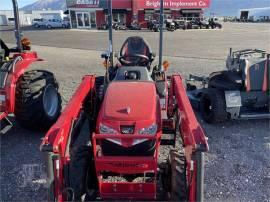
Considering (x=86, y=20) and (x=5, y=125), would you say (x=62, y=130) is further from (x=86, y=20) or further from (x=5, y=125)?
(x=86, y=20)

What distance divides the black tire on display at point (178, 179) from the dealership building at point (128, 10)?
32.4m

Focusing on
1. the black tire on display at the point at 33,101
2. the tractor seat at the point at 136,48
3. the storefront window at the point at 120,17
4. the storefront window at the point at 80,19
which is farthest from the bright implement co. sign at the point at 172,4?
the black tire on display at the point at 33,101

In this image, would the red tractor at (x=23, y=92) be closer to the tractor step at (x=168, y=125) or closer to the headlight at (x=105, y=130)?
the tractor step at (x=168, y=125)

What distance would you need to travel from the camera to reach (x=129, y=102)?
332 centimetres

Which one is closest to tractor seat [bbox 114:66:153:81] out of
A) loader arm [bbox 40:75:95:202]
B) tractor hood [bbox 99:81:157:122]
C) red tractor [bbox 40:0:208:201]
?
tractor hood [bbox 99:81:157:122]

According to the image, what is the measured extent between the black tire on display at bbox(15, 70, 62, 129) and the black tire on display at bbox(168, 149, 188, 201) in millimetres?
2356

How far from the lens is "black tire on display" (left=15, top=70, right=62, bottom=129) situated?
460 centimetres

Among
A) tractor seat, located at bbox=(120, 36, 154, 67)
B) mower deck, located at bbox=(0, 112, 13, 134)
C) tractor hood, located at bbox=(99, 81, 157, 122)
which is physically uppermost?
tractor seat, located at bbox=(120, 36, 154, 67)

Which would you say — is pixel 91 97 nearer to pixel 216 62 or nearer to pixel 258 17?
pixel 216 62

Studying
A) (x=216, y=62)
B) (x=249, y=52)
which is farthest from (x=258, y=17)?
(x=249, y=52)

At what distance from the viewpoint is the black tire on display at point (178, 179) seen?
2.92 meters

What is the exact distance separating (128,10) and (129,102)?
33.1m

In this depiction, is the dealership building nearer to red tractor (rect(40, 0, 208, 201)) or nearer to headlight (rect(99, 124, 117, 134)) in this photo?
red tractor (rect(40, 0, 208, 201))

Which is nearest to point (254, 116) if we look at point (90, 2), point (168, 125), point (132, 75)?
point (168, 125)
